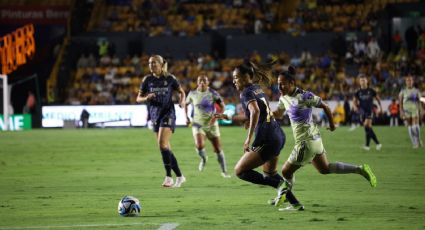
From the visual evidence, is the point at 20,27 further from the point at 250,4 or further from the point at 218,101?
the point at 218,101

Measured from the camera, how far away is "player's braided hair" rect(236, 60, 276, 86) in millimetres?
13812

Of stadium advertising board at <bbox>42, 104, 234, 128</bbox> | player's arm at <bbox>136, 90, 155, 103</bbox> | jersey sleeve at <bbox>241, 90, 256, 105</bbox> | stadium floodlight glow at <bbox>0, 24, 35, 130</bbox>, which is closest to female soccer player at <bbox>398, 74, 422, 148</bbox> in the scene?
player's arm at <bbox>136, 90, 155, 103</bbox>

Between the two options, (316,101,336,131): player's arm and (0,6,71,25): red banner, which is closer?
(316,101,336,131): player's arm

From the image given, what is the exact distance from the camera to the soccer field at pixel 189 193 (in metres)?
12.7

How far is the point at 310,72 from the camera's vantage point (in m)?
52.3

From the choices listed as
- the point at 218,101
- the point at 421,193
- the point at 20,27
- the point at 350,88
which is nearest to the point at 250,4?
the point at 350,88

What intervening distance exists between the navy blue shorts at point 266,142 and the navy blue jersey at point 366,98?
17.8 metres

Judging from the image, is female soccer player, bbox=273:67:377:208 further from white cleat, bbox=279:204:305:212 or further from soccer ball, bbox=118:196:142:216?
soccer ball, bbox=118:196:142:216

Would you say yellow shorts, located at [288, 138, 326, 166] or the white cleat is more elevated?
yellow shorts, located at [288, 138, 326, 166]

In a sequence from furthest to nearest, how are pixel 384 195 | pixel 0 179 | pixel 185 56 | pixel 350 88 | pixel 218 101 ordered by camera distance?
pixel 185 56, pixel 350 88, pixel 218 101, pixel 0 179, pixel 384 195

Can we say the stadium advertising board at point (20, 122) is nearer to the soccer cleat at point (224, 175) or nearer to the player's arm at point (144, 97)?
the soccer cleat at point (224, 175)

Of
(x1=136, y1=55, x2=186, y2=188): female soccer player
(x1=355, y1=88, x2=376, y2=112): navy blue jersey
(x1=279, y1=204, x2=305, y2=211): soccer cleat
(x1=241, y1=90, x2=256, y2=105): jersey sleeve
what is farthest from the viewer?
(x1=355, y1=88, x2=376, y2=112): navy blue jersey

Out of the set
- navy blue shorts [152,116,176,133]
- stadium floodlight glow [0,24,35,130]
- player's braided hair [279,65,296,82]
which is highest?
stadium floodlight glow [0,24,35,130]

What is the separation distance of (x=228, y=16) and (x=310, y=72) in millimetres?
6756
